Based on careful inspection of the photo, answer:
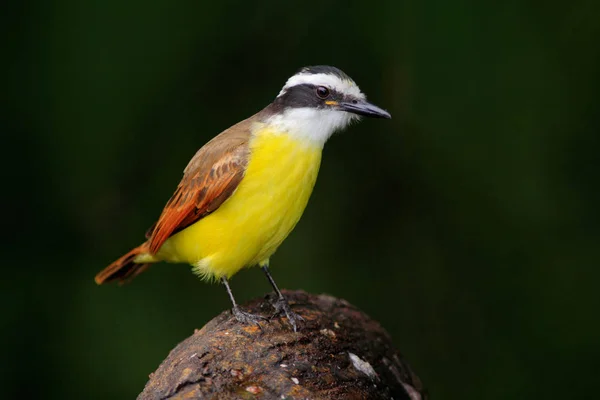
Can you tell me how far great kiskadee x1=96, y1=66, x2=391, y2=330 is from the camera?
3242 mm

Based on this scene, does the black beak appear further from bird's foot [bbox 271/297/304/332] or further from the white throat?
bird's foot [bbox 271/297/304/332]

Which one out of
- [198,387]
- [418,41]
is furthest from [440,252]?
[198,387]

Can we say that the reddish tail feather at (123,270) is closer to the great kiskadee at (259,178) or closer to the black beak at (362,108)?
the great kiskadee at (259,178)

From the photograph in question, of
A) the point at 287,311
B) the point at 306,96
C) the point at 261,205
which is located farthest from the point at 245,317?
the point at 306,96

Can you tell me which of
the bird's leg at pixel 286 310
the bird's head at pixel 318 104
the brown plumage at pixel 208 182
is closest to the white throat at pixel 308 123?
the bird's head at pixel 318 104

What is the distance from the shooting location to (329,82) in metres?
3.35

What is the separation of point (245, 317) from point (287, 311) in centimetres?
16

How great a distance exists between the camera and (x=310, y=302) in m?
3.16

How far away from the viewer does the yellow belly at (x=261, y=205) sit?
3.23m

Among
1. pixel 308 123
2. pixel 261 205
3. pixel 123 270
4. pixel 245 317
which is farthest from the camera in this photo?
pixel 123 270

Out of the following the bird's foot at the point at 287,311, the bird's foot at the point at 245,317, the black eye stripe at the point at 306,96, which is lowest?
the bird's foot at the point at 287,311

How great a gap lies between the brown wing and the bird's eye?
306mm

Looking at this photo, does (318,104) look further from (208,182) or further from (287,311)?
(287,311)

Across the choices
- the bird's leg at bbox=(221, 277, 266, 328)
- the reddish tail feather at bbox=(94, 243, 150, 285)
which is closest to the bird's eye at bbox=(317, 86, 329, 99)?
the bird's leg at bbox=(221, 277, 266, 328)
